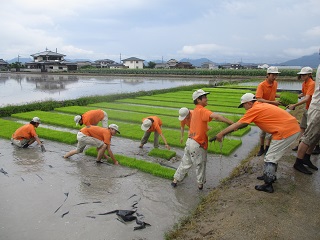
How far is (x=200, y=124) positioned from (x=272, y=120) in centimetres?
129

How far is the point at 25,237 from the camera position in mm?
4293

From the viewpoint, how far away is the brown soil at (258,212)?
3934 millimetres

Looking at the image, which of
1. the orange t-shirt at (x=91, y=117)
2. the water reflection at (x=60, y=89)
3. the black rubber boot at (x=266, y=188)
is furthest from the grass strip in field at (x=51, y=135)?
the water reflection at (x=60, y=89)

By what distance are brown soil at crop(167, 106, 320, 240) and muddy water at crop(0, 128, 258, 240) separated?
42 cm

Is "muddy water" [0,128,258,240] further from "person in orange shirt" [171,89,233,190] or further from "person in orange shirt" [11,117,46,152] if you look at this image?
"person in orange shirt" [171,89,233,190]

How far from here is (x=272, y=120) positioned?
461cm

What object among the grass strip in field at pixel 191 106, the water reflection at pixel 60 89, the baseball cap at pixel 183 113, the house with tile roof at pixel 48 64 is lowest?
the grass strip in field at pixel 191 106

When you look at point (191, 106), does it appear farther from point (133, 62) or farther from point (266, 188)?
point (133, 62)

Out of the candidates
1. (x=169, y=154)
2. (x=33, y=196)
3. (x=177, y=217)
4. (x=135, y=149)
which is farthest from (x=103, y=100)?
(x=177, y=217)

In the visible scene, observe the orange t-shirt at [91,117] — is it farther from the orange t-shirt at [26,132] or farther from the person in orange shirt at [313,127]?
the person in orange shirt at [313,127]

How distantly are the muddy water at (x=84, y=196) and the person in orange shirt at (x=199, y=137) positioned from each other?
0.53 meters

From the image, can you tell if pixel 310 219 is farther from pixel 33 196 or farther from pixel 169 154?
pixel 33 196

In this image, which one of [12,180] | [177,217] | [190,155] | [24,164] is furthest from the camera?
[24,164]

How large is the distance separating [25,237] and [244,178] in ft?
14.4
